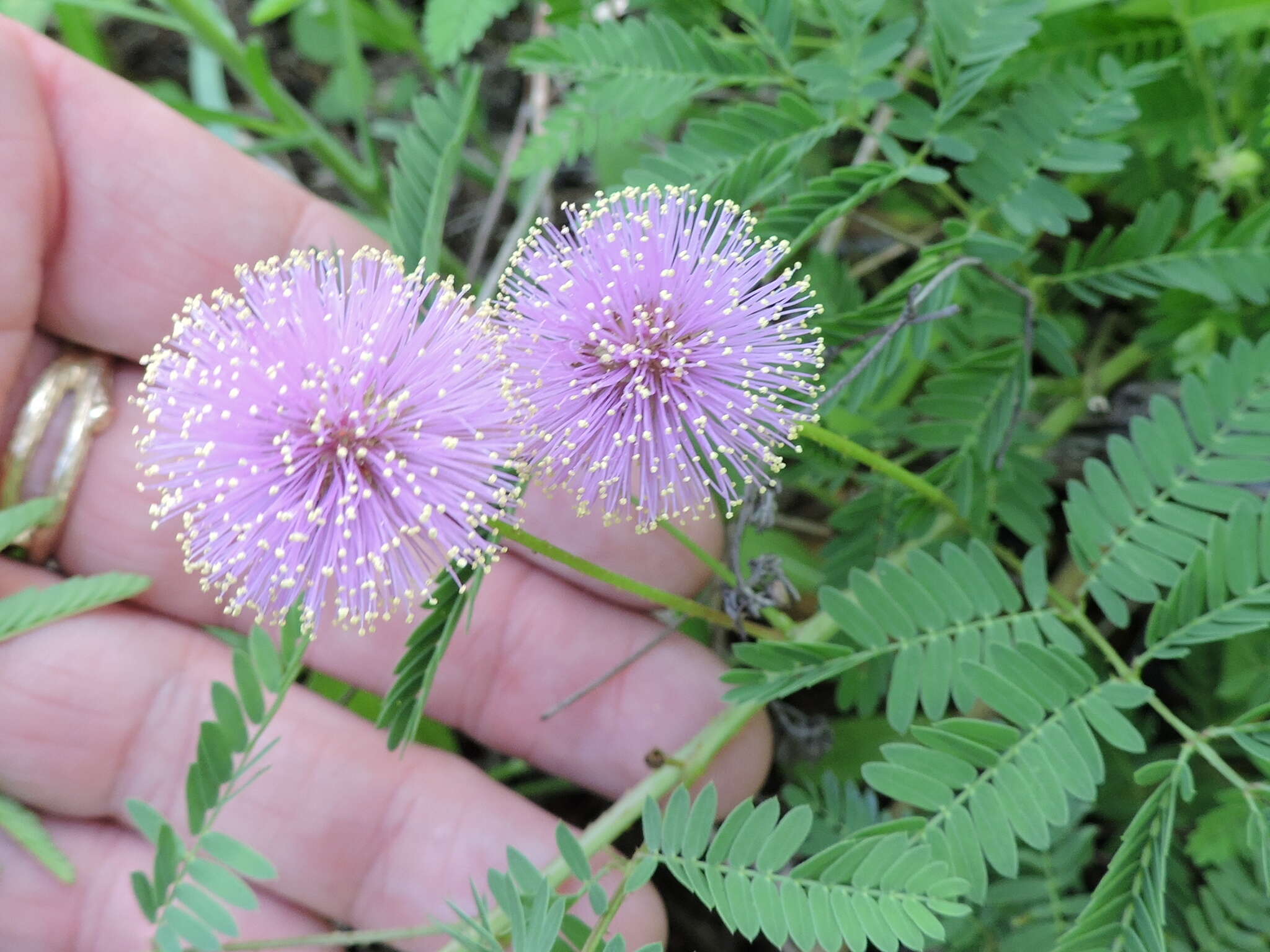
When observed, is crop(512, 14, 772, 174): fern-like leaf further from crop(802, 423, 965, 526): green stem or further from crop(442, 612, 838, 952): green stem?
crop(442, 612, 838, 952): green stem

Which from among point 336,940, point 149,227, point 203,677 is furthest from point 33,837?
point 149,227

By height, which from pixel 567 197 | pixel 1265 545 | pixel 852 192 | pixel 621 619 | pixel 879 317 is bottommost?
pixel 621 619

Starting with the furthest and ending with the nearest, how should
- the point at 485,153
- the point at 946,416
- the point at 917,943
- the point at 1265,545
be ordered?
the point at 485,153 < the point at 946,416 < the point at 1265,545 < the point at 917,943

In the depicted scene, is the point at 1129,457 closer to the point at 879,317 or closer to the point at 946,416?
the point at 946,416

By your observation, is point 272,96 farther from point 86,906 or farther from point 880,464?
point 86,906

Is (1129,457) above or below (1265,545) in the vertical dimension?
above

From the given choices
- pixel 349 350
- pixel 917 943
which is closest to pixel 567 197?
pixel 349 350

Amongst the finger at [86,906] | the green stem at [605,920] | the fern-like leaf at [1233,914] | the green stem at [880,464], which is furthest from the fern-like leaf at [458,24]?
the fern-like leaf at [1233,914]
